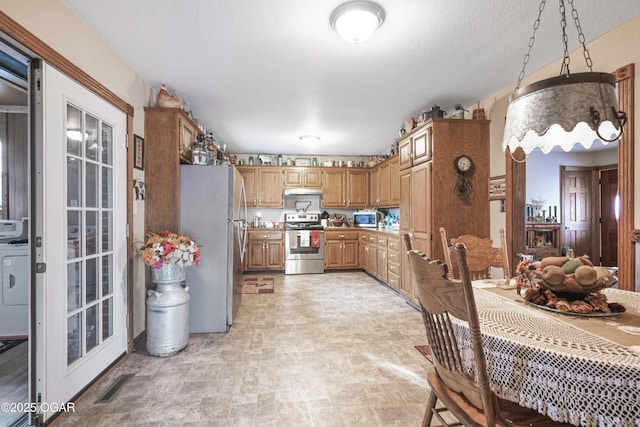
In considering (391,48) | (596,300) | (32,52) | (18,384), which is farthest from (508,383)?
(18,384)

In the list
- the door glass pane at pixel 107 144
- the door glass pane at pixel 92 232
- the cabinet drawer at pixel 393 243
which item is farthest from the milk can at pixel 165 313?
the cabinet drawer at pixel 393 243

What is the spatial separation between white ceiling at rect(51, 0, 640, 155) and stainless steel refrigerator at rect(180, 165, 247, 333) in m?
0.94

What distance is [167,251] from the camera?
2.38 meters

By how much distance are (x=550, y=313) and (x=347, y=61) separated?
7.21 feet

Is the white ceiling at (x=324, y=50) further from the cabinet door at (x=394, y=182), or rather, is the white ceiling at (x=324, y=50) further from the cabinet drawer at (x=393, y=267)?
the cabinet drawer at (x=393, y=267)

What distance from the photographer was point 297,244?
5695 millimetres

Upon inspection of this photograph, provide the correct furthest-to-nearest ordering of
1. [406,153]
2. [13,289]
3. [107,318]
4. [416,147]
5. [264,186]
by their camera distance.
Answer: [264,186] < [406,153] < [416,147] < [13,289] < [107,318]

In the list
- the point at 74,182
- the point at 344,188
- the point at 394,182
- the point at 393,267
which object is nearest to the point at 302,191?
the point at 344,188

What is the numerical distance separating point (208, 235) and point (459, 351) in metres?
2.46

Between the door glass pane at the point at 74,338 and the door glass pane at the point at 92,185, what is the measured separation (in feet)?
2.44

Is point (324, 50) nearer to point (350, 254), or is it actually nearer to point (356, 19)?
point (356, 19)

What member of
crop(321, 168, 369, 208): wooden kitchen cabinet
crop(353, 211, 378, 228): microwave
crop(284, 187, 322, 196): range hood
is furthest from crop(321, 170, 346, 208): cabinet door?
crop(353, 211, 378, 228): microwave

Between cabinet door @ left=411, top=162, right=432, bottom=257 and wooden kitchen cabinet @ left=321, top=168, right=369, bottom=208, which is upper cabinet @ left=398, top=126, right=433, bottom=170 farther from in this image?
wooden kitchen cabinet @ left=321, top=168, right=369, bottom=208

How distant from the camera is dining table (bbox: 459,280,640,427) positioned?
82 centimetres
